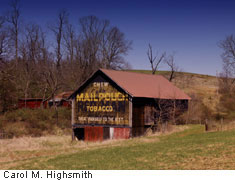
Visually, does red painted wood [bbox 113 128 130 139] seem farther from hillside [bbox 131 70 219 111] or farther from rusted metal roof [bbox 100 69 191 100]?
hillside [bbox 131 70 219 111]

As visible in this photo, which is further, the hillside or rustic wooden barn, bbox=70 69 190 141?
the hillside

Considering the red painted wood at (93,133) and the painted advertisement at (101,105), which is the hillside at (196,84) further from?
the red painted wood at (93,133)

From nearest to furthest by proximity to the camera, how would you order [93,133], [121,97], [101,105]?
[121,97], [101,105], [93,133]

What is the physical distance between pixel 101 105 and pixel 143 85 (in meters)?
6.07

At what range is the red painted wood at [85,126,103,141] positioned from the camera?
134 feet

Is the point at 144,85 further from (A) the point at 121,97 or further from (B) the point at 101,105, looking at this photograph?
(B) the point at 101,105

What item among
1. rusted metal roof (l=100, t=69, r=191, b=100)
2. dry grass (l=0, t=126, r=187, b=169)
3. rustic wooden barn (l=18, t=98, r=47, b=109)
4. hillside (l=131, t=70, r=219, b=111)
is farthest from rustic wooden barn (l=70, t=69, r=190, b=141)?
hillside (l=131, t=70, r=219, b=111)

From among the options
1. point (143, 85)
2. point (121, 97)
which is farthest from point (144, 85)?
point (121, 97)

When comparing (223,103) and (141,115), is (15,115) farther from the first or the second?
(223,103)

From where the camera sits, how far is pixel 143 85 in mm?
43781

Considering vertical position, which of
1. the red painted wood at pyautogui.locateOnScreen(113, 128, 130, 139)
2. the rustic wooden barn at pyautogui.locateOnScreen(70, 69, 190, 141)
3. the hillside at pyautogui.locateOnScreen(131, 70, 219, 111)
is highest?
the hillside at pyautogui.locateOnScreen(131, 70, 219, 111)

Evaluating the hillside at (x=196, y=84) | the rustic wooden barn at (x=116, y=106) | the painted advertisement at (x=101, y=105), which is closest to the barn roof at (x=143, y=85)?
the rustic wooden barn at (x=116, y=106)

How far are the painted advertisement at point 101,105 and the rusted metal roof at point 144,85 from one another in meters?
0.98
